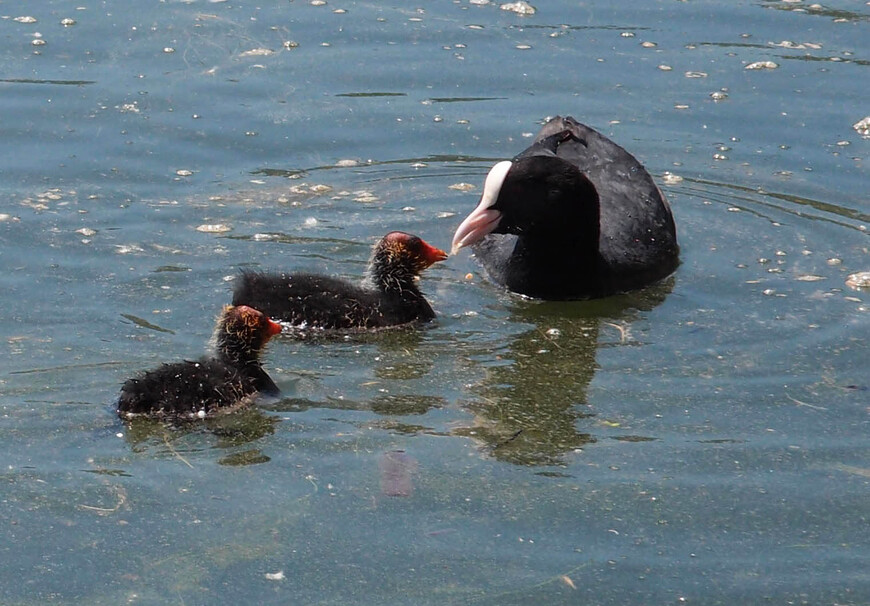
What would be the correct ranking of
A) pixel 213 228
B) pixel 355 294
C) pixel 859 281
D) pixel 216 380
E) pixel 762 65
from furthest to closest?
pixel 762 65 → pixel 213 228 → pixel 859 281 → pixel 355 294 → pixel 216 380

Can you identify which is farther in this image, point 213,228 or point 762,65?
point 762,65

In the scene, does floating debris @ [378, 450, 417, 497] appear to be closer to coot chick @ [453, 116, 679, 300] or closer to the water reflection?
the water reflection

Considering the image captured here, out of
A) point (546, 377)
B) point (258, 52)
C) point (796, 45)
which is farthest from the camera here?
point (796, 45)

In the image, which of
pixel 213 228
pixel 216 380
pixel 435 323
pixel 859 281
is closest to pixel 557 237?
pixel 435 323

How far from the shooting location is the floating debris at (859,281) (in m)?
7.51

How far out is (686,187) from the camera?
356 inches

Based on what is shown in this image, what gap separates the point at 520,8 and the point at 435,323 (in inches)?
192

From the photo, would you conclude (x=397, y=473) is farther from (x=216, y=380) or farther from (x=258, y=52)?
(x=258, y=52)

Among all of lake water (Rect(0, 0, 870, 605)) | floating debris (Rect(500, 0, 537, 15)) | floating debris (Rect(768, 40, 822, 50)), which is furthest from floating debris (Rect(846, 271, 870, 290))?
floating debris (Rect(500, 0, 537, 15))

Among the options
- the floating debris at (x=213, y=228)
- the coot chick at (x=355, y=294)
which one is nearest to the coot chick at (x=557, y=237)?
the coot chick at (x=355, y=294)

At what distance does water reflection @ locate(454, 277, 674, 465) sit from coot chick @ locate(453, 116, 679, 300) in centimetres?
10

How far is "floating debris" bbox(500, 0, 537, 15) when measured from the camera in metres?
11.3

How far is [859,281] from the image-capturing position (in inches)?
297

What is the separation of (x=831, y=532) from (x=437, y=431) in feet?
5.00
